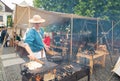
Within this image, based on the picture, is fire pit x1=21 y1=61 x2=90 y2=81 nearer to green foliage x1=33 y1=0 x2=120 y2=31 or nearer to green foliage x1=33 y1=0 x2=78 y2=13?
green foliage x1=33 y1=0 x2=120 y2=31

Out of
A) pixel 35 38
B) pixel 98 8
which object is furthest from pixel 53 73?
pixel 98 8

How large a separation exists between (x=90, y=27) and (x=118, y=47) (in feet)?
8.74

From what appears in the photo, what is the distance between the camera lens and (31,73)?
3.19 meters

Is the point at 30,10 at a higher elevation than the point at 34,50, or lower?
higher

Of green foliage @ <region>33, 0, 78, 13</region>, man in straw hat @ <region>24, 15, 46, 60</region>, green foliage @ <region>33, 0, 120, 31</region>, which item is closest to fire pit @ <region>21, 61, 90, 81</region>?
man in straw hat @ <region>24, 15, 46, 60</region>

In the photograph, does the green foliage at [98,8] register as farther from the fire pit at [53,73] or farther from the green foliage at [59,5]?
the fire pit at [53,73]

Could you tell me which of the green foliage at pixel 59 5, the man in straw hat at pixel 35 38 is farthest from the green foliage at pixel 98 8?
the man in straw hat at pixel 35 38

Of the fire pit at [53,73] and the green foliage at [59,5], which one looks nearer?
the fire pit at [53,73]

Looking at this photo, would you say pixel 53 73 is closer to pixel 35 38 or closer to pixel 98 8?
pixel 35 38

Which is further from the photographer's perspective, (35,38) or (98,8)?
(98,8)

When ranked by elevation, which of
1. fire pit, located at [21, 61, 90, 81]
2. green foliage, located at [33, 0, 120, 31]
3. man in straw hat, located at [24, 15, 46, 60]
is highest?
green foliage, located at [33, 0, 120, 31]

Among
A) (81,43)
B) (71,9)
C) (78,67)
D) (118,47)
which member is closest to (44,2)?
(71,9)

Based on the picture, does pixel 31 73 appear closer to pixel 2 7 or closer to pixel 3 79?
pixel 3 79

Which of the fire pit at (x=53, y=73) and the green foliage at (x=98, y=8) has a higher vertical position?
the green foliage at (x=98, y=8)
